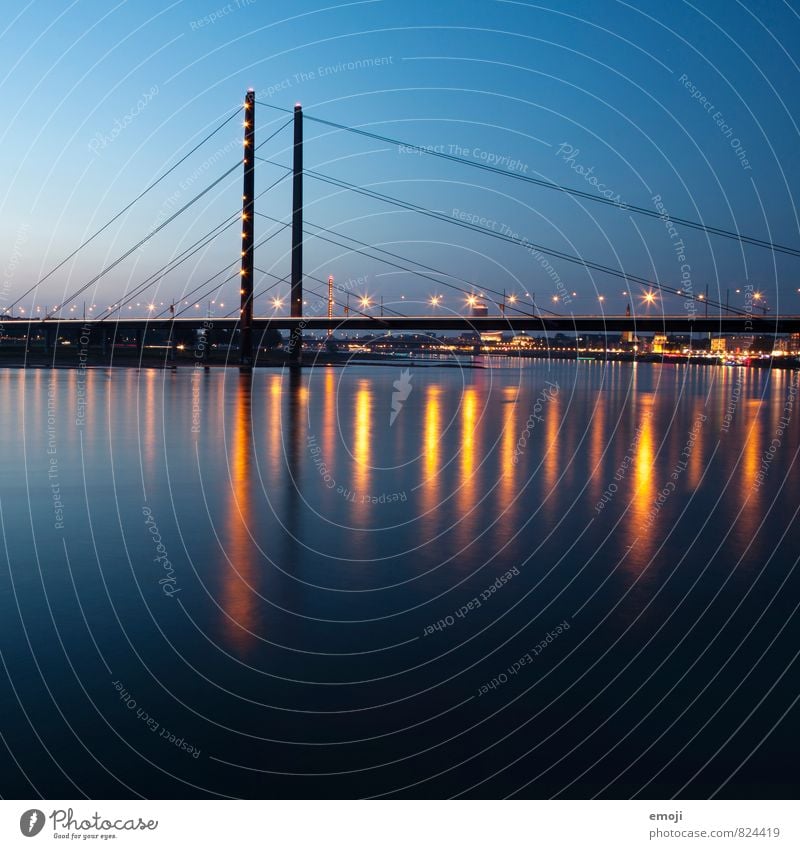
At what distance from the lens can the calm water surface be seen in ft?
14.5

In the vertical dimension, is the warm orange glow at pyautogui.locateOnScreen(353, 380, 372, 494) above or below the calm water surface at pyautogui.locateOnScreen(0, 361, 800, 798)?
above

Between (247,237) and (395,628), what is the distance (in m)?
53.3

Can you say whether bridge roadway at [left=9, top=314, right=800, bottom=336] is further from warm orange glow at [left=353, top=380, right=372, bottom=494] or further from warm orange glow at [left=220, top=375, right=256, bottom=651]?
warm orange glow at [left=220, top=375, right=256, bottom=651]

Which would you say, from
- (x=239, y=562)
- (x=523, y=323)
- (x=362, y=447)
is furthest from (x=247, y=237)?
(x=239, y=562)

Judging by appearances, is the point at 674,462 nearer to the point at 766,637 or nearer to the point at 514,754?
the point at 766,637

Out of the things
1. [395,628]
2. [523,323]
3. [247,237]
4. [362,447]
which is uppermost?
[247,237]

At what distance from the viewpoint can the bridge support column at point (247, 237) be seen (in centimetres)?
5484

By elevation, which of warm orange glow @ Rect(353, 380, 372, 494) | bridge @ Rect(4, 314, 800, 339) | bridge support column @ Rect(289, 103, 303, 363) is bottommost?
warm orange glow @ Rect(353, 380, 372, 494)

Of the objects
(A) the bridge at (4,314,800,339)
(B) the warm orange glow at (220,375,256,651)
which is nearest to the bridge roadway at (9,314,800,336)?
(A) the bridge at (4,314,800,339)

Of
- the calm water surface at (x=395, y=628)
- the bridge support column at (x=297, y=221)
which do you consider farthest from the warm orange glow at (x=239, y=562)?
the bridge support column at (x=297, y=221)

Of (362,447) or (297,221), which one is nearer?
(362,447)

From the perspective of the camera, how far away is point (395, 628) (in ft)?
21.1

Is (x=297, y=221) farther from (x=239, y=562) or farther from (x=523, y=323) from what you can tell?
(x=239, y=562)

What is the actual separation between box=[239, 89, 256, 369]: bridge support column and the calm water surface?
40.5m
